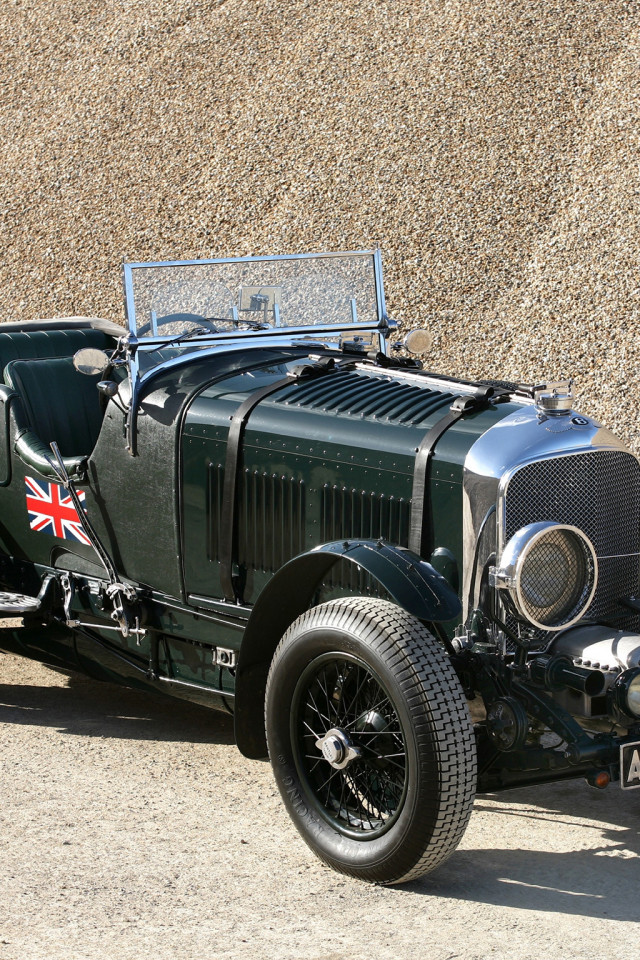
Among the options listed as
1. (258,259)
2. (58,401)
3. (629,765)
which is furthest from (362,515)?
(58,401)

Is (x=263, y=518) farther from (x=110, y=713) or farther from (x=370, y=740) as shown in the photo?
(x=110, y=713)

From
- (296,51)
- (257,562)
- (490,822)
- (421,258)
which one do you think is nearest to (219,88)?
(296,51)

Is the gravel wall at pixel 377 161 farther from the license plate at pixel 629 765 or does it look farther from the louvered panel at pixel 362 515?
the license plate at pixel 629 765

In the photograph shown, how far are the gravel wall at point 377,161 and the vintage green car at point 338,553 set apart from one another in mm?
5341

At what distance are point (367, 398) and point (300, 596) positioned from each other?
0.85 metres

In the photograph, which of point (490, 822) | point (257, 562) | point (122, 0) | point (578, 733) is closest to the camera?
point (578, 733)

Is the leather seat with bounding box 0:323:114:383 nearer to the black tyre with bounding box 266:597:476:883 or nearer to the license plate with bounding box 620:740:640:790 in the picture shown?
the black tyre with bounding box 266:597:476:883

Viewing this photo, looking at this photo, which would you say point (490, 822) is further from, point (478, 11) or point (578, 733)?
point (478, 11)

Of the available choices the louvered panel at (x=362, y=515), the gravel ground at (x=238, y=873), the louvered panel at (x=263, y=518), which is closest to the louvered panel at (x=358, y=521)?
the louvered panel at (x=362, y=515)

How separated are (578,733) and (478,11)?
1230 centimetres

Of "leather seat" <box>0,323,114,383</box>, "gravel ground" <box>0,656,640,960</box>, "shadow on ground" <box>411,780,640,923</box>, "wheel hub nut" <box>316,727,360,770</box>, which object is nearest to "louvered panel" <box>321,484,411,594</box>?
"wheel hub nut" <box>316,727,360,770</box>

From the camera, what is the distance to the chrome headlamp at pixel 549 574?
3.87 meters

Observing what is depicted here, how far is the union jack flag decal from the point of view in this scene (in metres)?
5.43

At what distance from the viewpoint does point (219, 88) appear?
14719 millimetres
